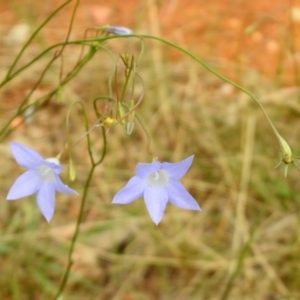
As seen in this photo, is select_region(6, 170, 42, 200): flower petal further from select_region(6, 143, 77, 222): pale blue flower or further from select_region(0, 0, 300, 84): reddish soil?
select_region(0, 0, 300, 84): reddish soil

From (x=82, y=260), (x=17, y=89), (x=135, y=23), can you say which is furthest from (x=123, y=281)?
(x=135, y=23)

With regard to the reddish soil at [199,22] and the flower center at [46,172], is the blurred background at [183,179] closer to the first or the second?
the reddish soil at [199,22]

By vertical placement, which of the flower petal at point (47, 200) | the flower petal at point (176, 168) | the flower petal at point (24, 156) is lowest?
the flower petal at point (47, 200)

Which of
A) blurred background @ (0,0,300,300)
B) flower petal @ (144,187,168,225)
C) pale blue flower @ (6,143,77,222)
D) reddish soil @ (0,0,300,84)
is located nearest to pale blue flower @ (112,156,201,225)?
flower petal @ (144,187,168,225)

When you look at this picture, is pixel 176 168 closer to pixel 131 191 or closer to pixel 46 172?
pixel 131 191

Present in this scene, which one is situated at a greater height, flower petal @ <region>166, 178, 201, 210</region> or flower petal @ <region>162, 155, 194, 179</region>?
flower petal @ <region>162, 155, 194, 179</region>

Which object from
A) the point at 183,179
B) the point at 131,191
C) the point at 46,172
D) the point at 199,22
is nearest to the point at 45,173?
the point at 46,172

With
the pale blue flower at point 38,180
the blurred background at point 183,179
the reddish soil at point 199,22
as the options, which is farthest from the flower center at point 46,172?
the reddish soil at point 199,22
